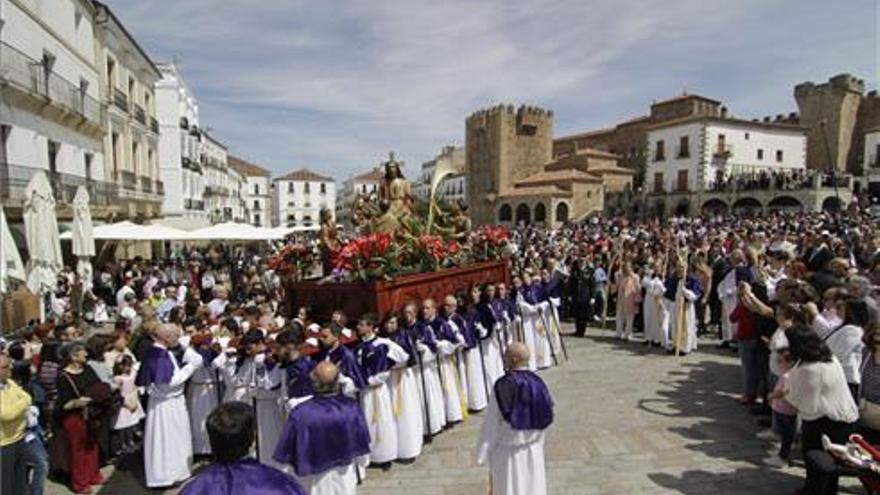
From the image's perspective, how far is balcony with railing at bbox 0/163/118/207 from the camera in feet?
49.2

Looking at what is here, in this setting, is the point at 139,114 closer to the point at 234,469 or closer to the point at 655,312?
the point at 655,312

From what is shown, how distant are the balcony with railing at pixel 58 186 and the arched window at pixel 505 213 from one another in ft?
125

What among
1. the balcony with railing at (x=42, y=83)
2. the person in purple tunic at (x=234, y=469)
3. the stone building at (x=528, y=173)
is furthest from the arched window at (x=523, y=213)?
the person in purple tunic at (x=234, y=469)

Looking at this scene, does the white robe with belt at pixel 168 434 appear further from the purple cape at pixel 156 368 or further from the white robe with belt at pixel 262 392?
the white robe with belt at pixel 262 392

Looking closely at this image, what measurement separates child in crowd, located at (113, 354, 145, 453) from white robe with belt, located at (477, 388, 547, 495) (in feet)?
13.5

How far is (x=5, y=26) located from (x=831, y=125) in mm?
55175

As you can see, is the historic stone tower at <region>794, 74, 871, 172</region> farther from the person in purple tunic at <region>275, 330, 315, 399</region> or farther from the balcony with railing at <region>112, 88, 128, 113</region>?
the person in purple tunic at <region>275, 330, 315, 399</region>

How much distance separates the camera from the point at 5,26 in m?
15.2

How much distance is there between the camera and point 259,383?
19.7ft

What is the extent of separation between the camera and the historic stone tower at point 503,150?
5712 centimetres

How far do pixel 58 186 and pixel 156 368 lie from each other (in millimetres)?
15902

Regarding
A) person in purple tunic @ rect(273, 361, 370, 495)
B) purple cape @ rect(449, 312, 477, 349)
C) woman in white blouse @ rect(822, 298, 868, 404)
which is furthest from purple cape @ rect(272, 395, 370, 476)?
woman in white blouse @ rect(822, 298, 868, 404)

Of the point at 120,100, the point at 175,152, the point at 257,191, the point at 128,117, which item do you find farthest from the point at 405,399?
the point at 257,191

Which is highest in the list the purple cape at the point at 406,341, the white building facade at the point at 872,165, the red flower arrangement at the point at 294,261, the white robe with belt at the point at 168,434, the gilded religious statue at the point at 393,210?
the white building facade at the point at 872,165
